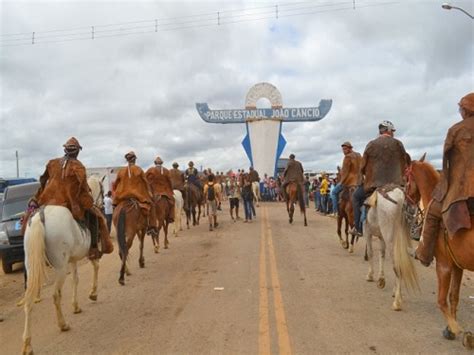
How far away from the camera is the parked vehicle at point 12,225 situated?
36.3 ft

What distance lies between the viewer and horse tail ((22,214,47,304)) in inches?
220

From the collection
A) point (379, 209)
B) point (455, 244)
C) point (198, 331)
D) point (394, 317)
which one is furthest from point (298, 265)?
point (455, 244)

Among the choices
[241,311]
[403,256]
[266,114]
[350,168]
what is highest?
[266,114]

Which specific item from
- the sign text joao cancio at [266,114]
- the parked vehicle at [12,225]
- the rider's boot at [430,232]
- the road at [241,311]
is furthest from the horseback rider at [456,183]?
the sign text joao cancio at [266,114]

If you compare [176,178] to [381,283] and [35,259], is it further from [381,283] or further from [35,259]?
[35,259]

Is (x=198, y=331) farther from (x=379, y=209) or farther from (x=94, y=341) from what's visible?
(x=379, y=209)

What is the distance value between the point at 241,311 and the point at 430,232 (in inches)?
116

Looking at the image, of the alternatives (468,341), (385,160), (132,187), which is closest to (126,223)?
(132,187)

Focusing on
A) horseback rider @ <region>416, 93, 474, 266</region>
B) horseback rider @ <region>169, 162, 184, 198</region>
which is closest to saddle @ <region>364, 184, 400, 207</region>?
horseback rider @ <region>416, 93, 474, 266</region>

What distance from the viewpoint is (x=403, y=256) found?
6680 mm

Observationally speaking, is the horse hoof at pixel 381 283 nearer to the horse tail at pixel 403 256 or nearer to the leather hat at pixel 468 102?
the horse tail at pixel 403 256

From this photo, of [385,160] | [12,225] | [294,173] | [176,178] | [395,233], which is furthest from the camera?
[294,173]

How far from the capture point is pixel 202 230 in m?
18.4

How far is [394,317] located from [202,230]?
1241cm
